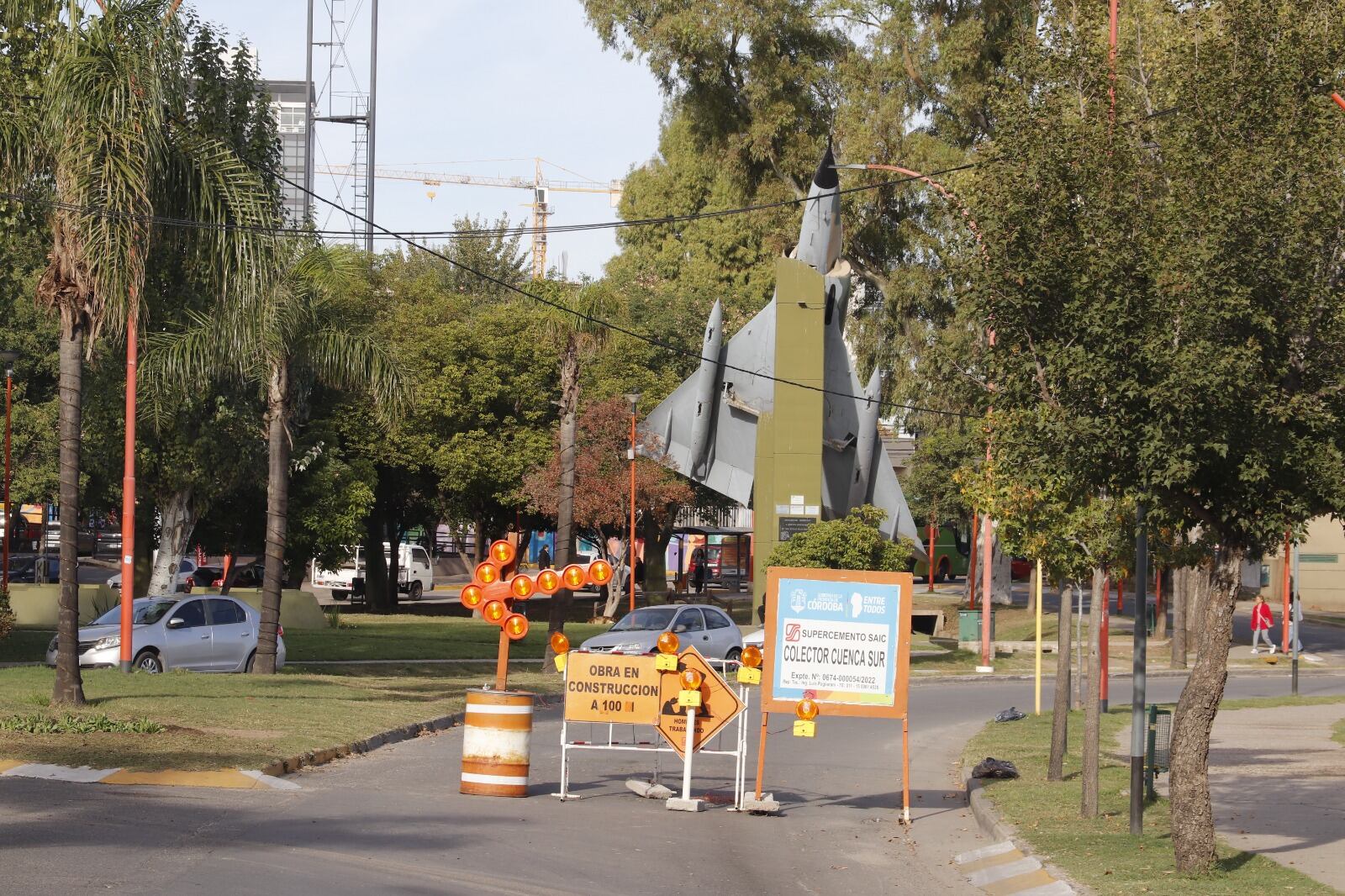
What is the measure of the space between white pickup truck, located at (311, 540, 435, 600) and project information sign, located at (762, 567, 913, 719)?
4731cm

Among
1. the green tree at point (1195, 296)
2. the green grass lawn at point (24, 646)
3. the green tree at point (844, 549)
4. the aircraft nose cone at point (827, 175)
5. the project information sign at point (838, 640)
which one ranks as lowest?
the green grass lawn at point (24, 646)

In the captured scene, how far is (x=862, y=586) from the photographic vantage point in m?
13.8

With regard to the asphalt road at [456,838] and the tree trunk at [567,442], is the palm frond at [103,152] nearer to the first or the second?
the asphalt road at [456,838]

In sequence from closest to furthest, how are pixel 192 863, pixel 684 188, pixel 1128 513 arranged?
pixel 192 863 < pixel 1128 513 < pixel 684 188

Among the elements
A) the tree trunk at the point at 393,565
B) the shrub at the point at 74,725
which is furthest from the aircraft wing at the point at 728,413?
the shrub at the point at 74,725

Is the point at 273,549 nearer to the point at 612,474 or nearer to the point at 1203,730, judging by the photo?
the point at 1203,730

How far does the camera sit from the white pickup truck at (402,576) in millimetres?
60750

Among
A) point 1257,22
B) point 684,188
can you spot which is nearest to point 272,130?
point 1257,22

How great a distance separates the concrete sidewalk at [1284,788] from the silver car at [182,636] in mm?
14986

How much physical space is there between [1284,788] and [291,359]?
15.8 meters

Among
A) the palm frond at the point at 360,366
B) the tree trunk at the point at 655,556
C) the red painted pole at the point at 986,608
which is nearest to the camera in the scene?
the palm frond at the point at 360,366

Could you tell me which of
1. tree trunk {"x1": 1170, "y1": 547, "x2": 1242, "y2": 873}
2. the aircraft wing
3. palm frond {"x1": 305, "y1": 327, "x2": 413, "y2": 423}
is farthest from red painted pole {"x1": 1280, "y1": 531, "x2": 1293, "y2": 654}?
tree trunk {"x1": 1170, "y1": 547, "x2": 1242, "y2": 873}

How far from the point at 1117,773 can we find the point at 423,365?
34.9 metres

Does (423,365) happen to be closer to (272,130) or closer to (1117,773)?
(272,130)
